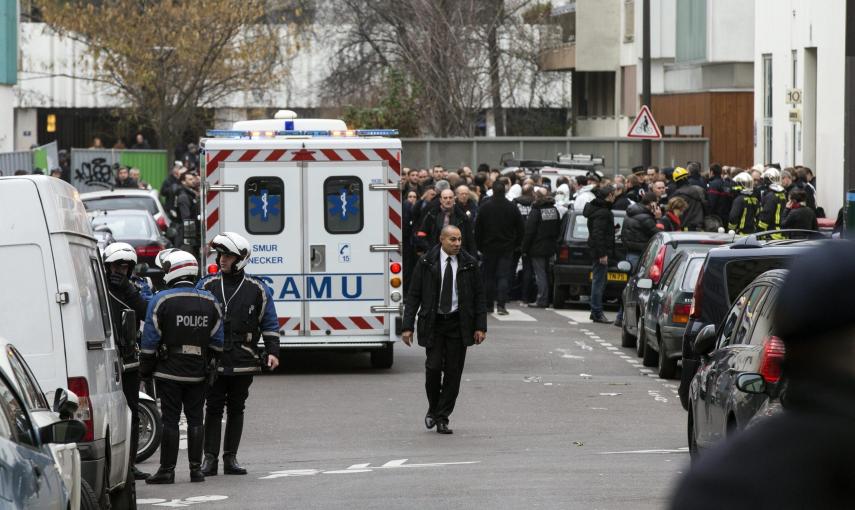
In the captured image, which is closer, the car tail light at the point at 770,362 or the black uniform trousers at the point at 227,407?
the car tail light at the point at 770,362

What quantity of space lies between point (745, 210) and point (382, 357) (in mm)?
7125

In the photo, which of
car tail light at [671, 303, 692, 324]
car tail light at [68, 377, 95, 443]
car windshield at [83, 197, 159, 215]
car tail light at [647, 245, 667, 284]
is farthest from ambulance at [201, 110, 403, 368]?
car windshield at [83, 197, 159, 215]

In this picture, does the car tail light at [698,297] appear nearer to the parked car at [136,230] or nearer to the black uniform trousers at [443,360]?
the black uniform trousers at [443,360]

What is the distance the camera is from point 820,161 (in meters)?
31.9

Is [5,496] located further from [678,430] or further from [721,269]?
[721,269]

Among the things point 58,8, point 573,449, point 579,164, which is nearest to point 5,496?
point 573,449

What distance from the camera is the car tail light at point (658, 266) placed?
1923cm

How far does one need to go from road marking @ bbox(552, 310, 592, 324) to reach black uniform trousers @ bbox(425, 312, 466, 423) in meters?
11.1

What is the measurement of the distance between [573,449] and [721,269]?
114 inches

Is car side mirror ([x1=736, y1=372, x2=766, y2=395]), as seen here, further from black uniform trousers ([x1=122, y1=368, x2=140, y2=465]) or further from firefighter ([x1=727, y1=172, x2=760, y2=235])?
firefighter ([x1=727, y1=172, x2=760, y2=235])

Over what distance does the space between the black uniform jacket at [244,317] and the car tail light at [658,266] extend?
7.67m

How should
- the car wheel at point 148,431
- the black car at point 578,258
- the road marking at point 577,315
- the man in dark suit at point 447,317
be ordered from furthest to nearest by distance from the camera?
1. the black car at point 578,258
2. the road marking at point 577,315
3. the man in dark suit at point 447,317
4. the car wheel at point 148,431

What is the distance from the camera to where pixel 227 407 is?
12.0 m

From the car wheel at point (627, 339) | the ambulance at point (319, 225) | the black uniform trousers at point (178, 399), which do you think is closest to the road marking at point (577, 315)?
the car wheel at point (627, 339)
